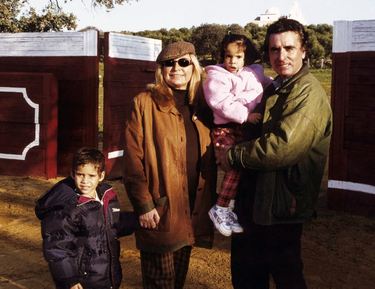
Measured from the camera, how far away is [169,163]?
2.69m

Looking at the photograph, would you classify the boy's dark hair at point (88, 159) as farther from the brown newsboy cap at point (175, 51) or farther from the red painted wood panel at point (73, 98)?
the red painted wood panel at point (73, 98)

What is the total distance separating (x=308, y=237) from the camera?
4957 mm

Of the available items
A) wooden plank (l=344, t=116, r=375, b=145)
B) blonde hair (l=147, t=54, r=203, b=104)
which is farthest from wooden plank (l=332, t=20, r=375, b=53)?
blonde hair (l=147, t=54, r=203, b=104)

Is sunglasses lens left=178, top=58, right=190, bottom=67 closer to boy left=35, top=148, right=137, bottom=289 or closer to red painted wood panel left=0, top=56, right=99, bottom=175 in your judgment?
boy left=35, top=148, right=137, bottom=289

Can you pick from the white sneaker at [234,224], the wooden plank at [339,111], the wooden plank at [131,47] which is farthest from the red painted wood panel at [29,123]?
the white sneaker at [234,224]

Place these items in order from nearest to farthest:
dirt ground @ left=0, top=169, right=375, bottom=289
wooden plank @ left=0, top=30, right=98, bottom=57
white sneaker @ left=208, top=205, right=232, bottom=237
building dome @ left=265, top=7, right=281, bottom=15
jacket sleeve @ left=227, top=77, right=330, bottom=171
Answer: jacket sleeve @ left=227, top=77, right=330, bottom=171, white sneaker @ left=208, top=205, right=232, bottom=237, dirt ground @ left=0, top=169, right=375, bottom=289, wooden plank @ left=0, top=30, right=98, bottom=57, building dome @ left=265, top=7, right=281, bottom=15

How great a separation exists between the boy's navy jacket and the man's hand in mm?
587

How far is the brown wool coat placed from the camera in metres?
2.67

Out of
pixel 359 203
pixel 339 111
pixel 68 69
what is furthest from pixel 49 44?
pixel 359 203

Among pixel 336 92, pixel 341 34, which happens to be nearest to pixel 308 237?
pixel 336 92

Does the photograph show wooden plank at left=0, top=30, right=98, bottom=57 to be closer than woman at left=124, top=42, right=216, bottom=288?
No

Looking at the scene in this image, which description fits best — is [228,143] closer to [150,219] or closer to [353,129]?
[150,219]

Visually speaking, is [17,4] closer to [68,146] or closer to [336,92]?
[68,146]

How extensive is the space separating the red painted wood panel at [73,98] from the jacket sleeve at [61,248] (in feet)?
16.9
